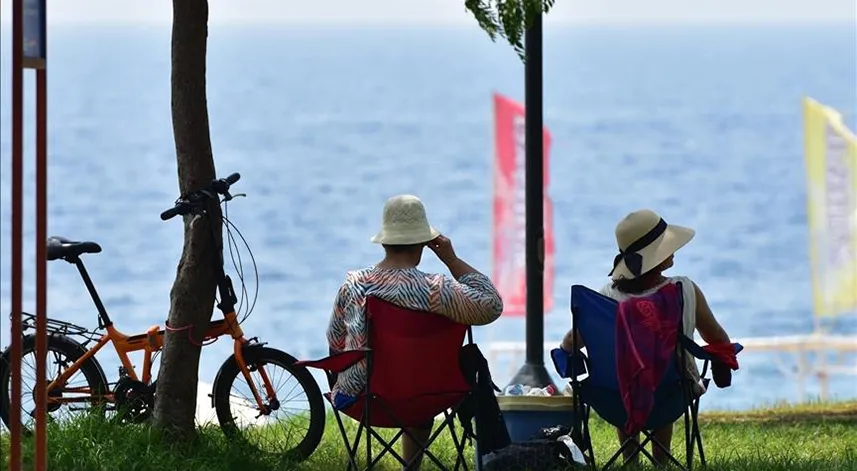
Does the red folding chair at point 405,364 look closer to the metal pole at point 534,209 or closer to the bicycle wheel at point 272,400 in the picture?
the bicycle wheel at point 272,400

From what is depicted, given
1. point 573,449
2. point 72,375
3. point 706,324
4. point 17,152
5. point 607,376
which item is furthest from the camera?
point 72,375

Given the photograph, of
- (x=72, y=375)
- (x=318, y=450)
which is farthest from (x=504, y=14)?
(x=72, y=375)

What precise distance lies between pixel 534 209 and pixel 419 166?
168 feet

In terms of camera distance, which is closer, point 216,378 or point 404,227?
point 404,227

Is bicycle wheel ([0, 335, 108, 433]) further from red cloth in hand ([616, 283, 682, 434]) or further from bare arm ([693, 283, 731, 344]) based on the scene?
bare arm ([693, 283, 731, 344])

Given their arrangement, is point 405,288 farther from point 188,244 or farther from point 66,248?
point 66,248

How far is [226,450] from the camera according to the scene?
6.09 m

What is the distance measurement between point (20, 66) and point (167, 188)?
164ft

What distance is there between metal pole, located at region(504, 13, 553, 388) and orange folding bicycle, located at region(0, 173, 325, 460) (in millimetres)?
1111

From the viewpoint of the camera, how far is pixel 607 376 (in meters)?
5.77

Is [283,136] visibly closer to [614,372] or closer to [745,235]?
[745,235]

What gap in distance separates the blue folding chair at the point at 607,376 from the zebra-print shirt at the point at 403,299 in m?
0.29

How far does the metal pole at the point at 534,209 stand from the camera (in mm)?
7117

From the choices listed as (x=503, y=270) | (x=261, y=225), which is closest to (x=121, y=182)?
(x=261, y=225)
